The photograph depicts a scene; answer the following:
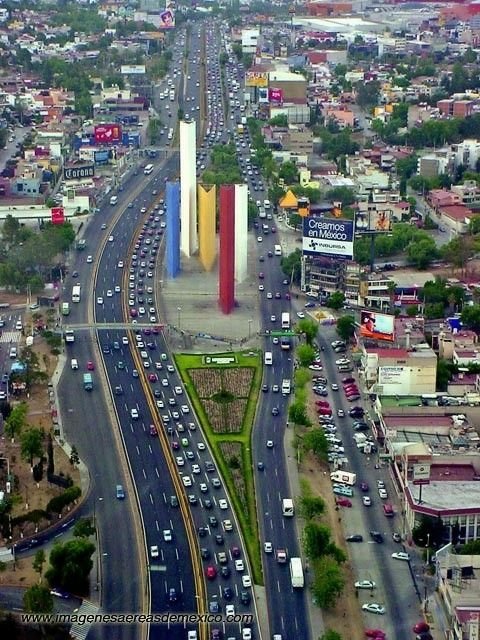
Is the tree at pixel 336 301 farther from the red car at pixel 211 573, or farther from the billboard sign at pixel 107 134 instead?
the billboard sign at pixel 107 134

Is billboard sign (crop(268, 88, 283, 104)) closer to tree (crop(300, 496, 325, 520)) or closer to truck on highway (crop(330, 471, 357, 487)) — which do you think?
truck on highway (crop(330, 471, 357, 487))

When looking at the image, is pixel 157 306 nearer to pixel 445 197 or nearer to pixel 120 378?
pixel 120 378

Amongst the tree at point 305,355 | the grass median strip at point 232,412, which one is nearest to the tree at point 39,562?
the grass median strip at point 232,412

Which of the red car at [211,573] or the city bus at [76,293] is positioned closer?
the red car at [211,573]

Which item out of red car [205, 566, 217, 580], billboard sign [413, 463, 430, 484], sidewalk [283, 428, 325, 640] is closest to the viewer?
sidewalk [283, 428, 325, 640]

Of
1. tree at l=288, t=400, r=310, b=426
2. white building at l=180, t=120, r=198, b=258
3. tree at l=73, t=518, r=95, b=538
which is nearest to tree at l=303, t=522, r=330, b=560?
tree at l=73, t=518, r=95, b=538

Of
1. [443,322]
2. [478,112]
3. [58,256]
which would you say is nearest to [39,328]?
[58,256]
